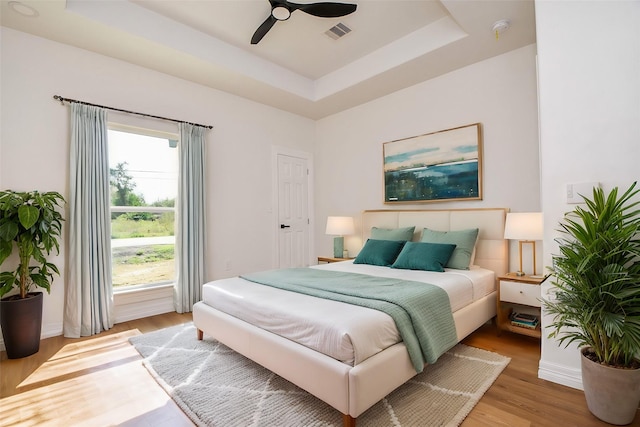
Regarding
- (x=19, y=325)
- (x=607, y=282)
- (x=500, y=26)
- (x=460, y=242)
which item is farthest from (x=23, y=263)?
(x=500, y=26)

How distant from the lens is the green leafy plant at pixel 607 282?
159cm

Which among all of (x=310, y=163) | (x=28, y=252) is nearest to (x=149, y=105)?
(x=28, y=252)

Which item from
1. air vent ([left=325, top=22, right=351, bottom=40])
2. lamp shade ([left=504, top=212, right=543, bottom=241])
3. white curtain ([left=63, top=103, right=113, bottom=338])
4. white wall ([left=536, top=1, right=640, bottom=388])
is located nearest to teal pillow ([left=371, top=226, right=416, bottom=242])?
lamp shade ([left=504, top=212, right=543, bottom=241])

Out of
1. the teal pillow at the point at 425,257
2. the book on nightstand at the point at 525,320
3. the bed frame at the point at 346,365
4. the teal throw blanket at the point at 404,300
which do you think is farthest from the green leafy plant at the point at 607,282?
the teal pillow at the point at 425,257

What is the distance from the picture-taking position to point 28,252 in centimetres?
265

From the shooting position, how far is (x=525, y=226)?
9.41 ft

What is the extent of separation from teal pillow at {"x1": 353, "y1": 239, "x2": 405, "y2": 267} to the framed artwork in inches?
32.3

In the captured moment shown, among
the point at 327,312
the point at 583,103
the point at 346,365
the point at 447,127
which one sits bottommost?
the point at 346,365

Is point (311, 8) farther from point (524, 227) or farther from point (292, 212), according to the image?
point (292, 212)

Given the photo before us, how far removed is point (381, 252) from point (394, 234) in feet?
1.30

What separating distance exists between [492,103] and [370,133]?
1.63 m

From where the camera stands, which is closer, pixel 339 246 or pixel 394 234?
pixel 394 234

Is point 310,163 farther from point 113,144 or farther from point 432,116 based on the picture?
point 113,144

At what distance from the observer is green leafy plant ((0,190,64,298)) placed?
2525 millimetres
